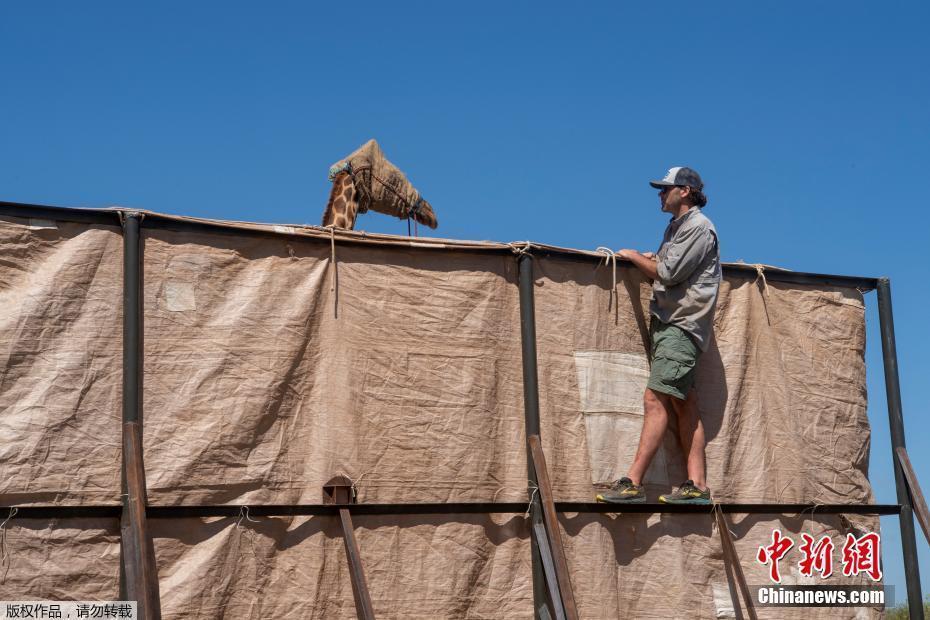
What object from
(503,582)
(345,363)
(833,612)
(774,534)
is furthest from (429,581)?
(833,612)

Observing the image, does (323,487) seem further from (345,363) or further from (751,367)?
(751,367)

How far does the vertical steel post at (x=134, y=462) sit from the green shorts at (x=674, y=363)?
2.46m

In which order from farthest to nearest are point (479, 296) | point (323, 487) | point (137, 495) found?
point (479, 296), point (323, 487), point (137, 495)

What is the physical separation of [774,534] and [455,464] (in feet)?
5.77

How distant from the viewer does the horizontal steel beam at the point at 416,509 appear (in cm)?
473

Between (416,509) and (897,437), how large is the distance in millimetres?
2781

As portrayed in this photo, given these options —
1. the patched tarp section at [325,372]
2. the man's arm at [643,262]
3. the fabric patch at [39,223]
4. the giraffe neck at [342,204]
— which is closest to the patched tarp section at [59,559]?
the patched tarp section at [325,372]

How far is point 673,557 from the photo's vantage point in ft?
18.7

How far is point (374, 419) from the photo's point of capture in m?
5.32

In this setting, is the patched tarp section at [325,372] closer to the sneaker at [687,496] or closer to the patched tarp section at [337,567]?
the patched tarp section at [337,567]

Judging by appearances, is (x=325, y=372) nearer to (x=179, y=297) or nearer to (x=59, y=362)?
(x=179, y=297)

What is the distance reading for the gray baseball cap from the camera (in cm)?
602

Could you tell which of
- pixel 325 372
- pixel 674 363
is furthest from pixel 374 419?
pixel 674 363

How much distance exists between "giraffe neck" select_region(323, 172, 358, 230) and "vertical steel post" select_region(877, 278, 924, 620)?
9.72 feet
